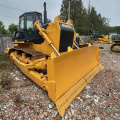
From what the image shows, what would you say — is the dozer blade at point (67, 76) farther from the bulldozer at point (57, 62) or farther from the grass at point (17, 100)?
the grass at point (17, 100)

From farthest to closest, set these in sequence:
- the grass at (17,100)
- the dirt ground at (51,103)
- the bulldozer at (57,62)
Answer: the grass at (17,100) → the bulldozer at (57,62) → the dirt ground at (51,103)

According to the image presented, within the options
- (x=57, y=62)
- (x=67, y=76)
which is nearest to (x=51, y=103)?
(x=67, y=76)

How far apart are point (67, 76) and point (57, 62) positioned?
1.90 ft

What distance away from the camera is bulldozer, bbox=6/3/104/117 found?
238cm

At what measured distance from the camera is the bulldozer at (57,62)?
2.38m

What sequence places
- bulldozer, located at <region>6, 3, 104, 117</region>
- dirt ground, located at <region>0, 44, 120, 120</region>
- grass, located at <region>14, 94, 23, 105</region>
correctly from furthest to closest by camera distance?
grass, located at <region>14, 94, 23, 105</region>
bulldozer, located at <region>6, 3, 104, 117</region>
dirt ground, located at <region>0, 44, 120, 120</region>

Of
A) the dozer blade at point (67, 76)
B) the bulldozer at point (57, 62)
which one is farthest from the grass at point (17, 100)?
the dozer blade at point (67, 76)

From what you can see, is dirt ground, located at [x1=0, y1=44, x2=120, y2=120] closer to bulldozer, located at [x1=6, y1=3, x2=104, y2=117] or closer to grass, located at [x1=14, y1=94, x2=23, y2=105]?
grass, located at [x1=14, y1=94, x2=23, y2=105]


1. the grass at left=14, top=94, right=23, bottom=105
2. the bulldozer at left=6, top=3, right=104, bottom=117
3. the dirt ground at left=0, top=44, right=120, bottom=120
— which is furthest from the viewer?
the grass at left=14, top=94, right=23, bottom=105

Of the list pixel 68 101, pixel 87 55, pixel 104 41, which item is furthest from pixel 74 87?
pixel 104 41

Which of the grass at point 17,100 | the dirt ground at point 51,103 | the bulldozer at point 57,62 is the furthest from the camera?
the grass at point 17,100

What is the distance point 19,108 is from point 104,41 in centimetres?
2013

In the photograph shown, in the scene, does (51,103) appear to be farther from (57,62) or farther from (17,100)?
(57,62)

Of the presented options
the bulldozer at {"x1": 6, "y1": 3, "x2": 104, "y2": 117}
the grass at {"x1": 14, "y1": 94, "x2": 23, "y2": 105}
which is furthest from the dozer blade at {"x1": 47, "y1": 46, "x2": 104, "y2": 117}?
the grass at {"x1": 14, "y1": 94, "x2": 23, "y2": 105}
